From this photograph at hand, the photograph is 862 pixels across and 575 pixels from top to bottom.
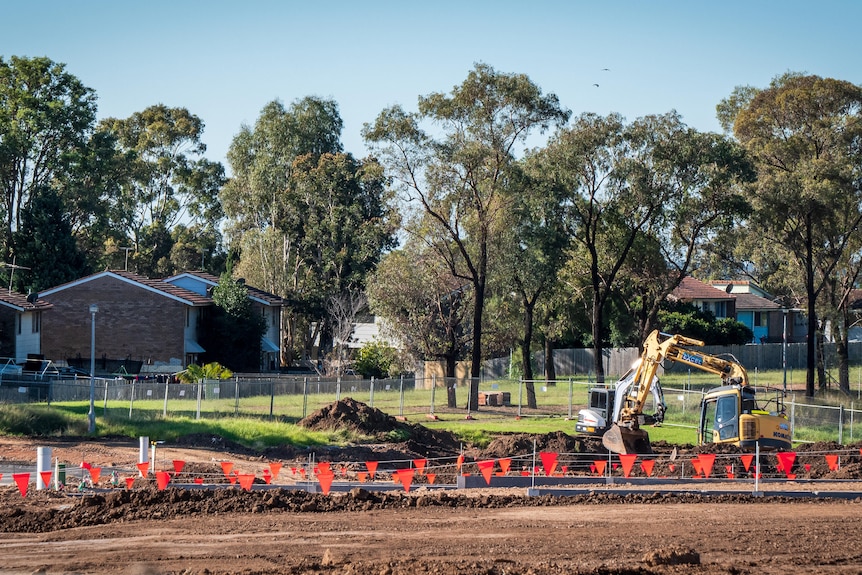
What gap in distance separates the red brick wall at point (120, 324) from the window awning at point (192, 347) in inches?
37.1

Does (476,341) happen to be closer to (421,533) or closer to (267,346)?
(267,346)

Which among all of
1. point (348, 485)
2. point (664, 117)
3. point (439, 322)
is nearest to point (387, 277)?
point (439, 322)

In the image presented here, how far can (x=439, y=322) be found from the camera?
59.7 meters

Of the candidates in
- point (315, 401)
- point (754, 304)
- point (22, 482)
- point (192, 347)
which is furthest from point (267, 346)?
point (22, 482)

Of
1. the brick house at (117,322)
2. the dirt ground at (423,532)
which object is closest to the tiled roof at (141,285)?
the brick house at (117,322)

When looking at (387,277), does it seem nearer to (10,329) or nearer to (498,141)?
(498,141)

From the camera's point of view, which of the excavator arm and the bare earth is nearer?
the bare earth

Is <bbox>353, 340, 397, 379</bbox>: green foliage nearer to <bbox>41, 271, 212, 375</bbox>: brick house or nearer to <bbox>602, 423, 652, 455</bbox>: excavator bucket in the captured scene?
<bbox>41, 271, 212, 375</bbox>: brick house

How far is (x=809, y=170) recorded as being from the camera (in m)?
57.0

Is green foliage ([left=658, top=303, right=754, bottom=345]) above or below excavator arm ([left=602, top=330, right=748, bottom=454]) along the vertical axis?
above

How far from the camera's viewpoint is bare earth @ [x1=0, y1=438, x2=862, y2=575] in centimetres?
1683

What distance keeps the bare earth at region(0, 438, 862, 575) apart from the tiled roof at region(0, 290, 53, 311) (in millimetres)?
34646

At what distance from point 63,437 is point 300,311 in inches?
1895

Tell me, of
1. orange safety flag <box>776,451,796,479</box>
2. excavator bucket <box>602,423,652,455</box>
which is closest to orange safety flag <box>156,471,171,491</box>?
excavator bucket <box>602,423,652,455</box>
